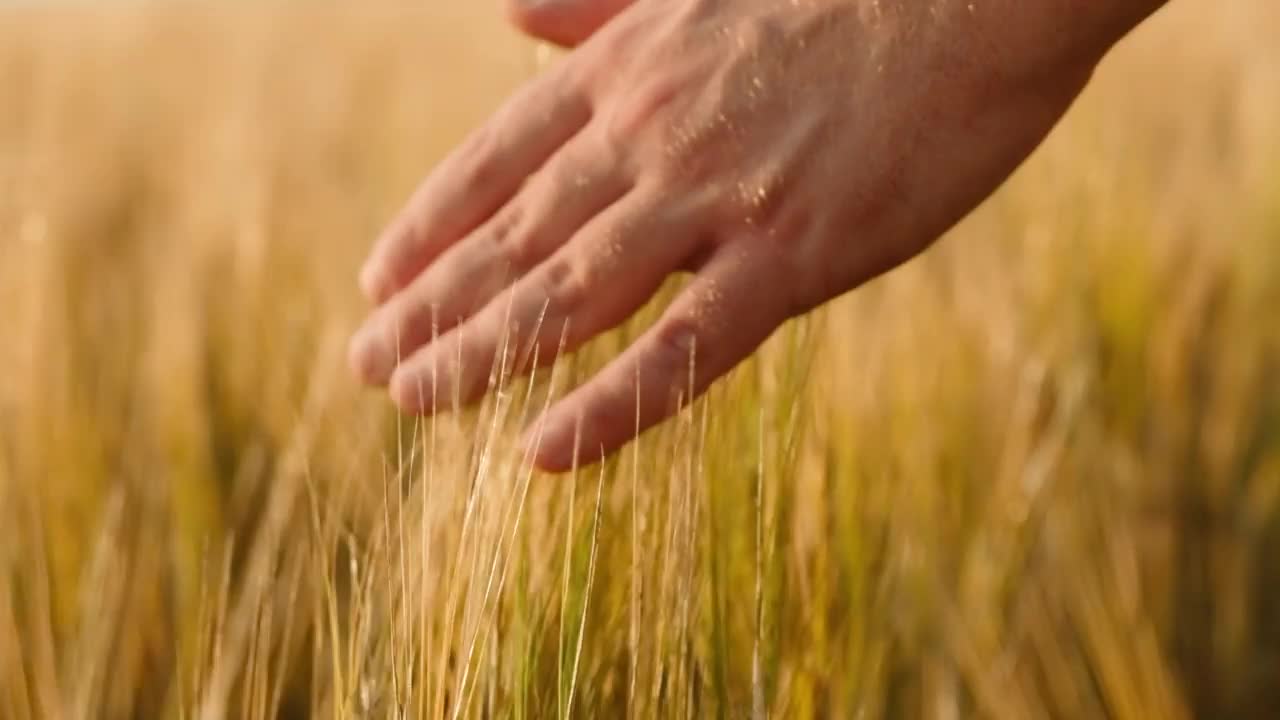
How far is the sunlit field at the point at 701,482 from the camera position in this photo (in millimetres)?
630

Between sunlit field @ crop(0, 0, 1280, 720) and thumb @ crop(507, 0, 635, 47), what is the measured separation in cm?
22

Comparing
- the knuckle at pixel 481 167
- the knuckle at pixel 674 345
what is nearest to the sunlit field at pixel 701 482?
the knuckle at pixel 674 345

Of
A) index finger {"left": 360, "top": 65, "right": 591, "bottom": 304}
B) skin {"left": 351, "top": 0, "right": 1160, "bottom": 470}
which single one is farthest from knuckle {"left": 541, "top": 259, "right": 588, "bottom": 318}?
index finger {"left": 360, "top": 65, "right": 591, "bottom": 304}

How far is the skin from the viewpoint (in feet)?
2.53

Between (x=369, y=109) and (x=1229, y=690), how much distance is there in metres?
1.92

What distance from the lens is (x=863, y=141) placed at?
30.9 inches

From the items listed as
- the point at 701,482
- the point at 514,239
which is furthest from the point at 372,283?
the point at 701,482

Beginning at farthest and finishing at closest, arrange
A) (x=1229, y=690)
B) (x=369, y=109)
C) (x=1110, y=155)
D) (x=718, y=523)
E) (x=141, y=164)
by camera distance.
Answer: (x=369, y=109)
(x=141, y=164)
(x=1110, y=155)
(x=1229, y=690)
(x=718, y=523)

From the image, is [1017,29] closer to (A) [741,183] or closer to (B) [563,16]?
(A) [741,183]

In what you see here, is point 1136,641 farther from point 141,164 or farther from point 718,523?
point 141,164

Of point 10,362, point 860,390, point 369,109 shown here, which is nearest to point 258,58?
point 369,109

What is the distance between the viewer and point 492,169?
883mm

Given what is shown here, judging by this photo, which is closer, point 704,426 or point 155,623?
point 704,426

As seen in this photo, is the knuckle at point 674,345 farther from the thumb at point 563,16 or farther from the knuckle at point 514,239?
the thumb at point 563,16
